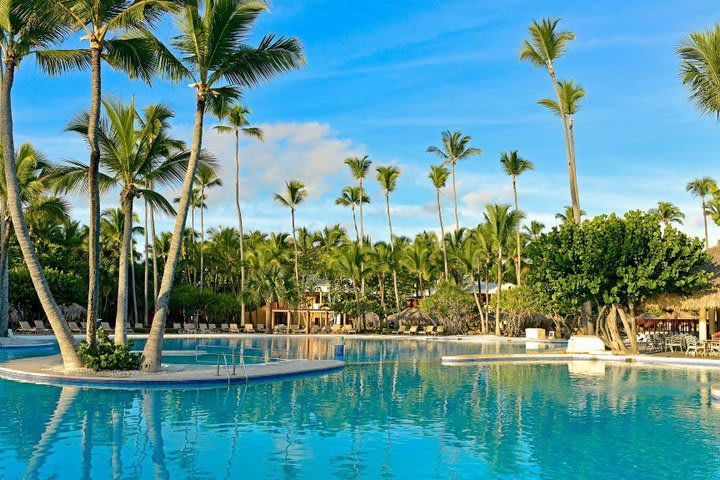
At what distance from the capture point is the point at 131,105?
1692cm

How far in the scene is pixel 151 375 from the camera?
14.5 meters

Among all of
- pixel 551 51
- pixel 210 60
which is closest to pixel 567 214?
pixel 551 51

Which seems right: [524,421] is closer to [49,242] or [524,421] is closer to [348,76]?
[348,76]

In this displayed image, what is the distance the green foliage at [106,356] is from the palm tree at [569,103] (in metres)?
20.9

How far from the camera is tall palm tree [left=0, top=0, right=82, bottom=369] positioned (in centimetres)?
1433

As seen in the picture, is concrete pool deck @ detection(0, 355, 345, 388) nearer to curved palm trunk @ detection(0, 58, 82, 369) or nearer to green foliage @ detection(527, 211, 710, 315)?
curved palm trunk @ detection(0, 58, 82, 369)

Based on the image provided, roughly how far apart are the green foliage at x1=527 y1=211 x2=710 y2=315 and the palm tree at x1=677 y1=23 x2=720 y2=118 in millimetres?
4646

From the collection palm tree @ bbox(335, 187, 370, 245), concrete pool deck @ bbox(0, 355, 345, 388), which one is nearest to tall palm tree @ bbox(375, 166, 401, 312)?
palm tree @ bbox(335, 187, 370, 245)

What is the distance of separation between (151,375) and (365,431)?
6.72 m

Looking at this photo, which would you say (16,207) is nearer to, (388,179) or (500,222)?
(500,222)

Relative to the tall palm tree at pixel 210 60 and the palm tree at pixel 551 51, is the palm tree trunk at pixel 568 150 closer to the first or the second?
the palm tree at pixel 551 51

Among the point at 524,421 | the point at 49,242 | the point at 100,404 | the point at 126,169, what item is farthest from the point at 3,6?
the point at 49,242

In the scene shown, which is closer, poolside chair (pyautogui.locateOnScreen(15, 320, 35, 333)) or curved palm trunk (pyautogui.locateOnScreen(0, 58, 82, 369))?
curved palm trunk (pyautogui.locateOnScreen(0, 58, 82, 369))

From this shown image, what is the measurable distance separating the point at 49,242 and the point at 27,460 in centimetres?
3727
